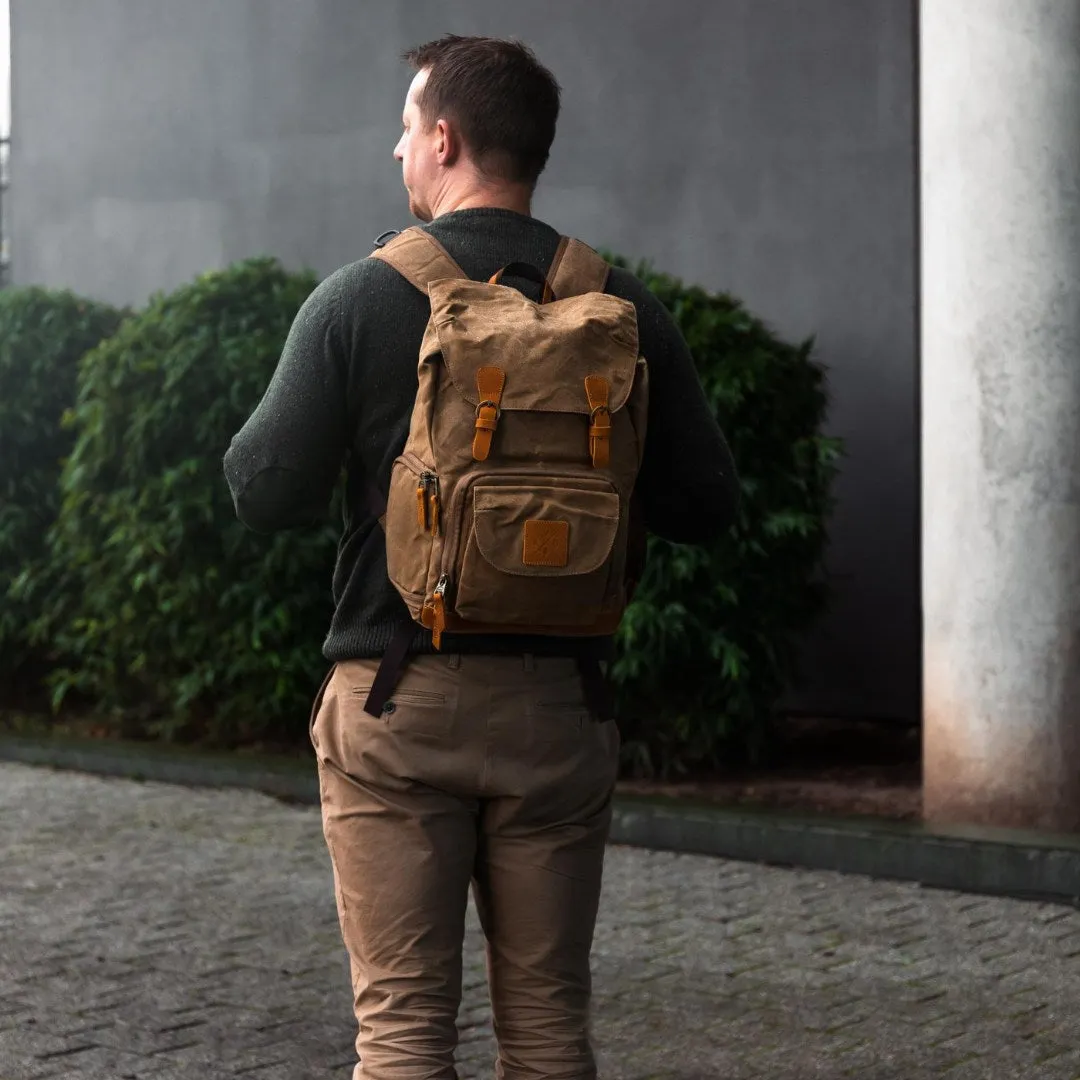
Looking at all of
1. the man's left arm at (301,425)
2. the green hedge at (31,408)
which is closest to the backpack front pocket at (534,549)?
the man's left arm at (301,425)

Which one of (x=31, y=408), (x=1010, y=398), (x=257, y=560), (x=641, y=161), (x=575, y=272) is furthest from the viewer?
(x=31, y=408)

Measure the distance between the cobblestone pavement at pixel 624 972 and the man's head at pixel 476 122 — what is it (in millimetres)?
2301

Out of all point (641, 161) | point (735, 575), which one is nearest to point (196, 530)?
point (735, 575)

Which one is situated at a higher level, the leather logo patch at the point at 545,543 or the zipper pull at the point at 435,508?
the zipper pull at the point at 435,508

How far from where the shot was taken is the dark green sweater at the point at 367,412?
2.78 metres

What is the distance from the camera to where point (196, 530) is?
8664 millimetres

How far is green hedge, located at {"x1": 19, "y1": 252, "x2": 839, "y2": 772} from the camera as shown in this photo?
7.59 metres

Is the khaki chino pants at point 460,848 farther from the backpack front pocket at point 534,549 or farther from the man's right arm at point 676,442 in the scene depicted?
the man's right arm at point 676,442

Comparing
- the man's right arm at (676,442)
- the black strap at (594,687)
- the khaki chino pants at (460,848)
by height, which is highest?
the man's right arm at (676,442)

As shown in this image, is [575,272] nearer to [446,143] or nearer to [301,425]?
[446,143]

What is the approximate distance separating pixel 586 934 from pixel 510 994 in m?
0.14

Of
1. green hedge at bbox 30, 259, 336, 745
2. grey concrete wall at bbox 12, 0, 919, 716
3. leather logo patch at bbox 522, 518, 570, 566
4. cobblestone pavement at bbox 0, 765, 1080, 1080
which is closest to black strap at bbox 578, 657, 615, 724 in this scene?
leather logo patch at bbox 522, 518, 570, 566

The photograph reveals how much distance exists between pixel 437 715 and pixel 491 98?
903mm

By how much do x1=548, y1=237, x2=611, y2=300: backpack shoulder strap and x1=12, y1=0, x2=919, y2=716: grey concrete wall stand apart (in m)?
5.90
